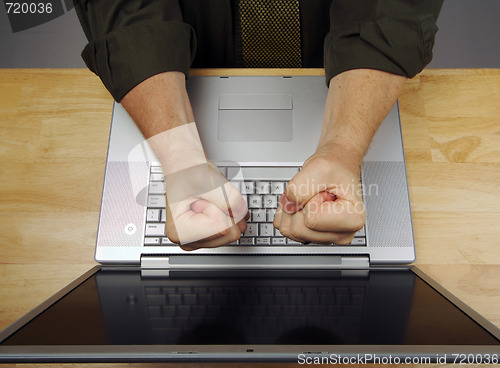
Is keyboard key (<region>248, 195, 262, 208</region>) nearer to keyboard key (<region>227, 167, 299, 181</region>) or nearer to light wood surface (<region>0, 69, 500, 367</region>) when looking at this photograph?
keyboard key (<region>227, 167, 299, 181</region>)

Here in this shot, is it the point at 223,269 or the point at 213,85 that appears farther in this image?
the point at 213,85

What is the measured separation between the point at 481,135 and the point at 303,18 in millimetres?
333

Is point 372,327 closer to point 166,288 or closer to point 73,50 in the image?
point 166,288

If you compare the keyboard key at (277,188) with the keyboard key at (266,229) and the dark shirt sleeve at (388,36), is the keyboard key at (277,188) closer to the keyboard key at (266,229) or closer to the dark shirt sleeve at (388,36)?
the keyboard key at (266,229)

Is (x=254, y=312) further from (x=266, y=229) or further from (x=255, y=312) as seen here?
(x=266, y=229)

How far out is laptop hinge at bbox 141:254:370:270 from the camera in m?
0.43

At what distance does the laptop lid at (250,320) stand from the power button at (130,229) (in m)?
0.04

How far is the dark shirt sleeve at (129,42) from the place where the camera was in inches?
17.3

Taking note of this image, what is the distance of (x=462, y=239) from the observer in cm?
46

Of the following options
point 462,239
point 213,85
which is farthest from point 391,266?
point 213,85
